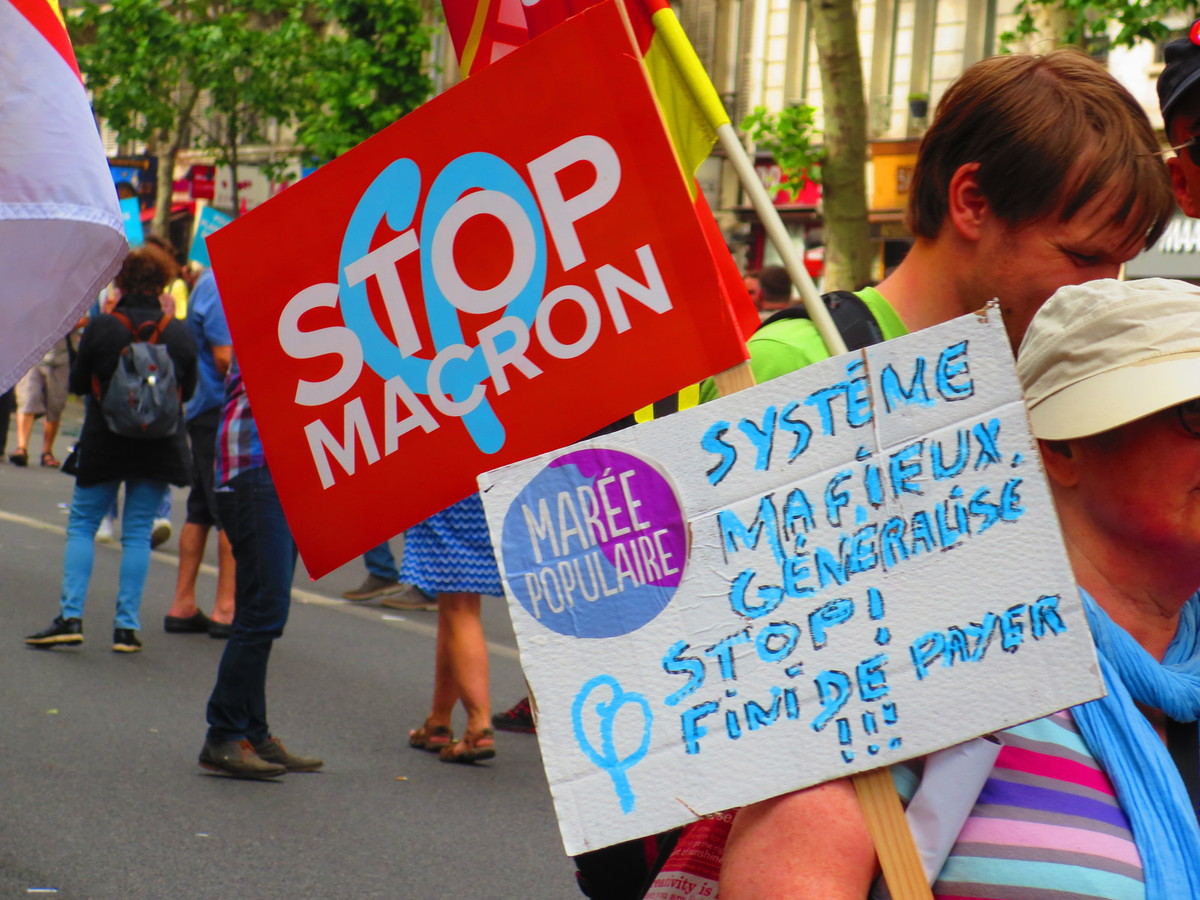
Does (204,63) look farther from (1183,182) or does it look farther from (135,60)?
(1183,182)

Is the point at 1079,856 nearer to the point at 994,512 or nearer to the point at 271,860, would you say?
the point at 994,512

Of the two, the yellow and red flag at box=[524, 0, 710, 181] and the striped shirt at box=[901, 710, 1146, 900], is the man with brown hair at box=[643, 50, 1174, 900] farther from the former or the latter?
the striped shirt at box=[901, 710, 1146, 900]

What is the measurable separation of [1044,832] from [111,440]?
6591 mm

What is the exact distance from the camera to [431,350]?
1.89 m

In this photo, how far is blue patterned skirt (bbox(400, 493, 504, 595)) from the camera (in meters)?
5.59

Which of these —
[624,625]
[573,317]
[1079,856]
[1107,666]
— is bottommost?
[1079,856]

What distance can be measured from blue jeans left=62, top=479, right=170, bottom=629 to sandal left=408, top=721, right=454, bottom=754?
6.43 feet

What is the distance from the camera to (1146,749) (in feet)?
5.08

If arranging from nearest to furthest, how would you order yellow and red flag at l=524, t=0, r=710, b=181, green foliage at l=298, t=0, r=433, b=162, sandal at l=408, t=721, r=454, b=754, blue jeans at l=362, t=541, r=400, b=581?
1. yellow and red flag at l=524, t=0, r=710, b=181
2. sandal at l=408, t=721, r=454, b=754
3. blue jeans at l=362, t=541, r=400, b=581
4. green foliage at l=298, t=0, r=433, b=162

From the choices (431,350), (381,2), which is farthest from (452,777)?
(381,2)

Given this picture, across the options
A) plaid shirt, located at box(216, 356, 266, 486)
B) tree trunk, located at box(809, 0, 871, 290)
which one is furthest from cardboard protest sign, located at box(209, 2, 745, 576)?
tree trunk, located at box(809, 0, 871, 290)

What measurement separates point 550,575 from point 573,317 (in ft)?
1.20

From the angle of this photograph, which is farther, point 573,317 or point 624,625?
point 573,317

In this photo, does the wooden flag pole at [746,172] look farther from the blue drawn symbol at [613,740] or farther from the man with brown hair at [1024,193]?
the blue drawn symbol at [613,740]
